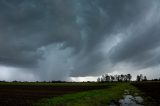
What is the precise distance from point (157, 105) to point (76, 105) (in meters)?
9.74

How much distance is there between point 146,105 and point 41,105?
12.9 meters

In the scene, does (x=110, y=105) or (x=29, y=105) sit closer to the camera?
(x=29, y=105)

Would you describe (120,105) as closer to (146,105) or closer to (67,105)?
(146,105)

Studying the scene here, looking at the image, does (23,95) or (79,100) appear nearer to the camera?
(79,100)

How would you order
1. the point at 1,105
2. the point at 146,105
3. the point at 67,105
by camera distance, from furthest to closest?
the point at 146,105, the point at 67,105, the point at 1,105

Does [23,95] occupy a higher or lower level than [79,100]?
higher

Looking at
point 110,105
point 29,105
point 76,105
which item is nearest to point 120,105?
point 110,105

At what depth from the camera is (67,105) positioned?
107 ft

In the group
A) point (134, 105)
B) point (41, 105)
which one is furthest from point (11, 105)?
point (134, 105)

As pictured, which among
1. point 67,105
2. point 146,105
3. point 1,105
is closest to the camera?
point 1,105

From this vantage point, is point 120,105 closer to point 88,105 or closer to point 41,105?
point 88,105

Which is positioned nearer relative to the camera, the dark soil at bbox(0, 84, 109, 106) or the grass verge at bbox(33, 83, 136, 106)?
the grass verge at bbox(33, 83, 136, 106)

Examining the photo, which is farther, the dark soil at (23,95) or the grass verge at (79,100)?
the dark soil at (23,95)

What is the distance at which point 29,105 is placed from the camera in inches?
1238
